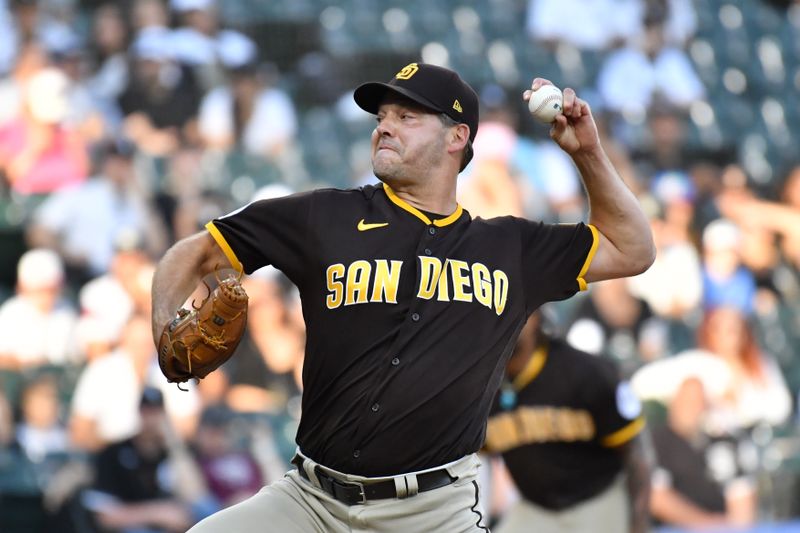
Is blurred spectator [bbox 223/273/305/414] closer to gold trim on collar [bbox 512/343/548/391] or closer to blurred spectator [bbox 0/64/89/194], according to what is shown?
blurred spectator [bbox 0/64/89/194]

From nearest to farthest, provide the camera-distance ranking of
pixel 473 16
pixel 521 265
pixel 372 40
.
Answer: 1. pixel 521 265
2. pixel 372 40
3. pixel 473 16

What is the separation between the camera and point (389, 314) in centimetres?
384

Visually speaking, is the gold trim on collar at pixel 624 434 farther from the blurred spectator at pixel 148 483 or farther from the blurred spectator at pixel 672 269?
the blurred spectator at pixel 672 269

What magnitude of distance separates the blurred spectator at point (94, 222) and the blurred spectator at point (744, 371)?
14.5 ft

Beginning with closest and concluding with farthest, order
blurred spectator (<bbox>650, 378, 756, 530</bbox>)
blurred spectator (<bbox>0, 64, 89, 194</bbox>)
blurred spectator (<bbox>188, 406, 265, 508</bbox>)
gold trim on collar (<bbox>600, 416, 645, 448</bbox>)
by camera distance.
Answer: gold trim on collar (<bbox>600, 416, 645, 448</bbox>) < blurred spectator (<bbox>188, 406, 265, 508</bbox>) < blurred spectator (<bbox>0, 64, 89, 194</bbox>) < blurred spectator (<bbox>650, 378, 756, 530</bbox>)

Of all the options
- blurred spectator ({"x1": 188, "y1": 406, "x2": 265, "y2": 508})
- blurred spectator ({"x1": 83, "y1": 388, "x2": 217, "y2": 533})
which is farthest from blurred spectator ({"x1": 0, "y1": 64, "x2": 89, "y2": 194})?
blurred spectator ({"x1": 188, "y1": 406, "x2": 265, "y2": 508})

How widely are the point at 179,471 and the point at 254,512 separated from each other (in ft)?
13.5

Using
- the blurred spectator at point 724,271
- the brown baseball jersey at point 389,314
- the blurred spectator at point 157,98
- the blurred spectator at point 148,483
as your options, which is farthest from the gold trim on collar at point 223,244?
the blurred spectator at point 724,271

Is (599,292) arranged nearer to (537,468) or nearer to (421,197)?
(537,468)

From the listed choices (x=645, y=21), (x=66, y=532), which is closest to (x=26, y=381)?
(x=66, y=532)

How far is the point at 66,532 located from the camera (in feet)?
24.4

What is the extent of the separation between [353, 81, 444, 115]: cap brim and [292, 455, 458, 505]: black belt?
1.09 meters

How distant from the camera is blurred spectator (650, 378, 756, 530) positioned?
30.4 ft

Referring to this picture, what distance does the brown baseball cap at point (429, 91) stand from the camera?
4.04 metres
